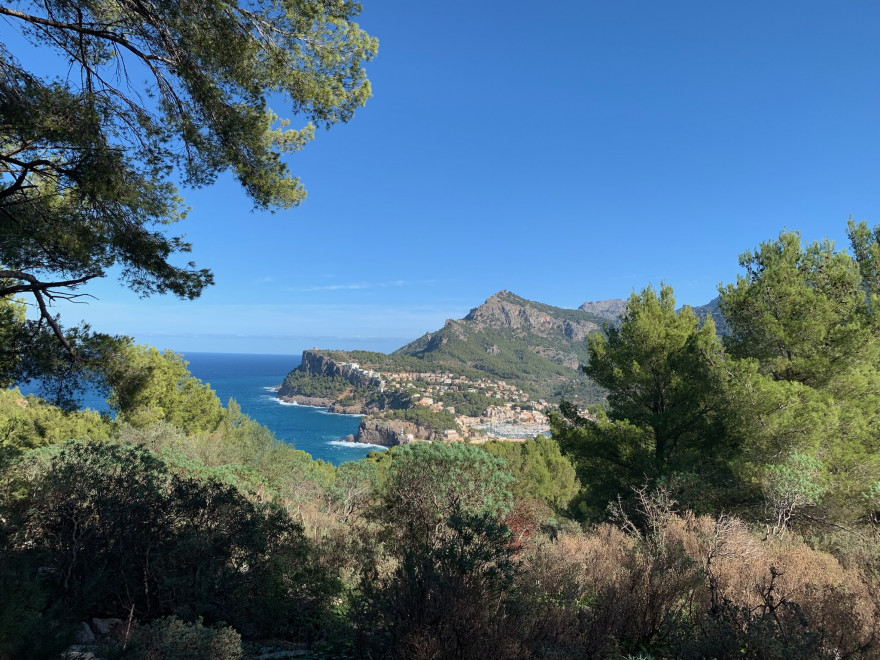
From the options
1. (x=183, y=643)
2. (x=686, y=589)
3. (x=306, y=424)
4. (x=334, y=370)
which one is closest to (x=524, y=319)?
(x=334, y=370)

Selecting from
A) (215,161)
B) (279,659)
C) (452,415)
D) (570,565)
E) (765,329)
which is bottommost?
(452,415)

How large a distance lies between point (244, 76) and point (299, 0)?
36.3 inches

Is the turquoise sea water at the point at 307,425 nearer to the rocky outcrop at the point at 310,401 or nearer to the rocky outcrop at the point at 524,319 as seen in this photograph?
the rocky outcrop at the point at 310,401

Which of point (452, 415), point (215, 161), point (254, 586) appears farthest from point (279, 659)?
point (452, 415)

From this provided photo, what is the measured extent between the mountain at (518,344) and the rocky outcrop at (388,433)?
44110 millimetres

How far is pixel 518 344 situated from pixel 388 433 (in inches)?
3392

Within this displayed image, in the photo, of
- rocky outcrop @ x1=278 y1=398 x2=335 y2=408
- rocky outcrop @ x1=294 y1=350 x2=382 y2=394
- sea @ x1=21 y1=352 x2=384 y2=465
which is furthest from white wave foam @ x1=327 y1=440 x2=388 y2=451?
rocky outcrop @ x1=294 y1=350 x2=382 y2=394

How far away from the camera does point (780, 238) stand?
346 inches

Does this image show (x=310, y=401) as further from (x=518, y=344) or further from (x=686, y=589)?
(x=686, y=589)

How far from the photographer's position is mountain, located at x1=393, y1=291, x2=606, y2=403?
125 metres

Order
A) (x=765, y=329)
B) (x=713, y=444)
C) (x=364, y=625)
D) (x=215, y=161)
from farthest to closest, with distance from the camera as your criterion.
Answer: (x=713, y=444) → (x=765, y=329) → (x=215, y=161) → (x=364, y=625)

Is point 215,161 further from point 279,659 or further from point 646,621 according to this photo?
point 646,621

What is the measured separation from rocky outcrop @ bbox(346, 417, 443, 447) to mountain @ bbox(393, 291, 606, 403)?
145 feet

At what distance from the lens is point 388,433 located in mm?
71375
